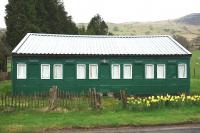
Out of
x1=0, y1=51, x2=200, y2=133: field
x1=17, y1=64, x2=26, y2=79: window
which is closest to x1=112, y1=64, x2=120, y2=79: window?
x1=17, y1=64, x2=26, y2=79: window

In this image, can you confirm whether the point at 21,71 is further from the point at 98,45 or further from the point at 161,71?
the point at 161,71

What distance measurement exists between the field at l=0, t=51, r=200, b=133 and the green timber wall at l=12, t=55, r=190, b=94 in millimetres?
10671

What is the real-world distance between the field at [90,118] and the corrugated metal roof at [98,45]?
12.0 m

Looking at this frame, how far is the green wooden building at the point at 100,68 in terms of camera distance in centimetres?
3772

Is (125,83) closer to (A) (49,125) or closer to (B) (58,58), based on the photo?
(B) (58,58)

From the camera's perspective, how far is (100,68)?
3869 cm

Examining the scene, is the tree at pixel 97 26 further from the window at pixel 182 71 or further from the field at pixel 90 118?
the field at pixel 90 118

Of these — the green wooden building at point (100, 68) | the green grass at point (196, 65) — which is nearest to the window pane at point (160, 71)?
the green wooden building at point (100, 68)

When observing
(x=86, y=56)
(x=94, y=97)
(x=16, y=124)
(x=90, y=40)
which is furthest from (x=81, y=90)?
(x=16, y=124)

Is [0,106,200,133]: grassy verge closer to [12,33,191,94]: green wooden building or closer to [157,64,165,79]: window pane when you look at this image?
[12,33,191,94]: green wooden building

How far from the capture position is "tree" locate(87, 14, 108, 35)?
75.5m

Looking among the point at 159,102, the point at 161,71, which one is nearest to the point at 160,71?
the point at 161,71

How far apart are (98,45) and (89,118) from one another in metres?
18.7

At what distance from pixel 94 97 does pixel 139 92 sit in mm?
12578
